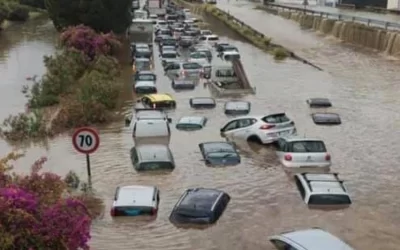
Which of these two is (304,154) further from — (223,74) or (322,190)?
(223,74)

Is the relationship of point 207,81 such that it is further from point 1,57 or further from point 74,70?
point 1,57

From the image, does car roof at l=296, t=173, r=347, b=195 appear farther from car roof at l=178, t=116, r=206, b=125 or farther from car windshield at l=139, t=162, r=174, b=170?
car roof at l=178, t=116, r=206, b=125

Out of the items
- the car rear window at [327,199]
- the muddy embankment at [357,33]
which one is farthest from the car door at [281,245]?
the muddy embankment at [357,33]

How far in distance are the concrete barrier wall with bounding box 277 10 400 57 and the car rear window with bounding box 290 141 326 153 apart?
3474 centimetres

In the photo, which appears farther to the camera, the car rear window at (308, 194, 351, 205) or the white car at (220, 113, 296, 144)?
the white car at (220, 113, 296, 144)

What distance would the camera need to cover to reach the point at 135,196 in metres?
21.3

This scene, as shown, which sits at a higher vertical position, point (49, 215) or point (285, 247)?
point (49, 215)

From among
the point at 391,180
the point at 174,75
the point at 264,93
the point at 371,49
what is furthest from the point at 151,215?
the point at 371,49

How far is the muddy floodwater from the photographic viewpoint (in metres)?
19.9

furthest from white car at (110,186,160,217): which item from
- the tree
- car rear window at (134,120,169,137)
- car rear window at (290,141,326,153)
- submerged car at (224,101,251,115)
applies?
the tree

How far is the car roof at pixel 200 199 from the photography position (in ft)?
67.6

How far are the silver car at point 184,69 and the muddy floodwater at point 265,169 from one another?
3.52ft

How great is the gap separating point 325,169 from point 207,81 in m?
22.2

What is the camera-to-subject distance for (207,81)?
1870 inches
